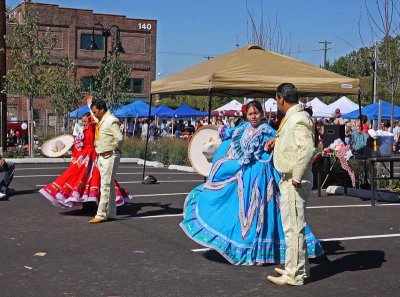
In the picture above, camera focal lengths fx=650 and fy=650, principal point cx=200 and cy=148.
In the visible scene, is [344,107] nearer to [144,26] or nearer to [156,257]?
[156,257]

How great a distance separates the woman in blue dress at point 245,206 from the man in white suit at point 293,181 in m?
0.65

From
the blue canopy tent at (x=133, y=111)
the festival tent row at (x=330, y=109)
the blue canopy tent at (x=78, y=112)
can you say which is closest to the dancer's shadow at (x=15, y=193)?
the festival tent row at (x=330, y=109)

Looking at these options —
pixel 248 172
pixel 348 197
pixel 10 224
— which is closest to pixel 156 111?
pixel 348 197

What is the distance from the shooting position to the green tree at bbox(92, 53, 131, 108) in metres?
32.1

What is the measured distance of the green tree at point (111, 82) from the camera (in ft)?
105

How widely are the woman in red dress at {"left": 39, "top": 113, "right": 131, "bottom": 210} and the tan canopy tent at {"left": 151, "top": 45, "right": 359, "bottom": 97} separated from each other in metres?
3.13

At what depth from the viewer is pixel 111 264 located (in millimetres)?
7188

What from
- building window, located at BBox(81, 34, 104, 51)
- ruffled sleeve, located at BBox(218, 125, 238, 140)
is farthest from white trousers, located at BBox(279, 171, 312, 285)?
building window, located at BBox(81, 34, 104, 51)

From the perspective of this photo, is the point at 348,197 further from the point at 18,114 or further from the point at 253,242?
the point at 18,114

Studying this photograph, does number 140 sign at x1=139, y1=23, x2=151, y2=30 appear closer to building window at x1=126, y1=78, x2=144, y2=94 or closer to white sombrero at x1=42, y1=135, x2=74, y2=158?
building window at x1=126, y1=78, x2=144, y2=94

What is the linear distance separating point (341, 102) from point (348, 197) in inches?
765

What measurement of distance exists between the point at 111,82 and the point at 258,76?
20250 mm

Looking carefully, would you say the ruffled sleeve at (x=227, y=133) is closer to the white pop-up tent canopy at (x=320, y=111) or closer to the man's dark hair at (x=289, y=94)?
the man's dark hair at (x=289, y=94)

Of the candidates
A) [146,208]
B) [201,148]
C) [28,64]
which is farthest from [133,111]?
[201,148]
